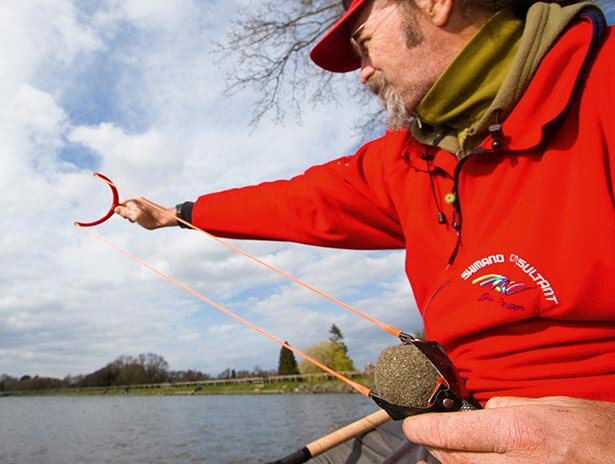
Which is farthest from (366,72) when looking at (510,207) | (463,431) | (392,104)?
(463,431)

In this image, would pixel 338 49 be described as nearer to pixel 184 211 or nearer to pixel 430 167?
pixel 430 167

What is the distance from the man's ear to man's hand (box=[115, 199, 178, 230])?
1930 millimetres

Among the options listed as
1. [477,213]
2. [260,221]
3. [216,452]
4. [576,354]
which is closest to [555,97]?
[477,213]

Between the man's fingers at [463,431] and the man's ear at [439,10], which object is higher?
the man's ear at [439,10]

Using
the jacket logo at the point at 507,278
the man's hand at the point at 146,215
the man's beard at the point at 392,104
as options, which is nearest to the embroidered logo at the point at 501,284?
the jacket logo at the point at 507,278

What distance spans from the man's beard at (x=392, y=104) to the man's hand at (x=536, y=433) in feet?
4.46

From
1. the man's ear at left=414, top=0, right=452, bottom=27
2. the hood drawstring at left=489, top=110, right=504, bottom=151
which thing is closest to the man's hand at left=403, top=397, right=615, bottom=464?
the hood drawstring at left=489, top=110, right=504, bottom=151

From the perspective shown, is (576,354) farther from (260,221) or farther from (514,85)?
(260,221)

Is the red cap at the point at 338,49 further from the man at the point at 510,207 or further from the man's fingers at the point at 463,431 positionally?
the man's fingers at the point at 463,431

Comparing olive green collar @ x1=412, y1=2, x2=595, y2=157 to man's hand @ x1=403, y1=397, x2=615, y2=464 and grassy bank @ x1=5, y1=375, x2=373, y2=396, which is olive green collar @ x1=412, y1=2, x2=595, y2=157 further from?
grassy bank @ x1=5, y1=375, x2=373, y2=396

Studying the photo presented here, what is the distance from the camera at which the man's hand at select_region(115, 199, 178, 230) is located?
304 centimetres

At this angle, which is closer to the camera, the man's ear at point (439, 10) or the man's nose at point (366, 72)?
the man's ear at point (439, 10)

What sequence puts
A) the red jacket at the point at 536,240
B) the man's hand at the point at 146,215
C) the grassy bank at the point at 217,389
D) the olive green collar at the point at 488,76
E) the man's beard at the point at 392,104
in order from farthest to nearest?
the grassy bank at the point at 217,389 → the man's hand at the point at 146,215 → the man's beard at the point at 392,104 → the olive green collar at the point at 488,76 → the red jacket at the point at 536,240

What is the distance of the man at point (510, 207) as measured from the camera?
1004 mm
